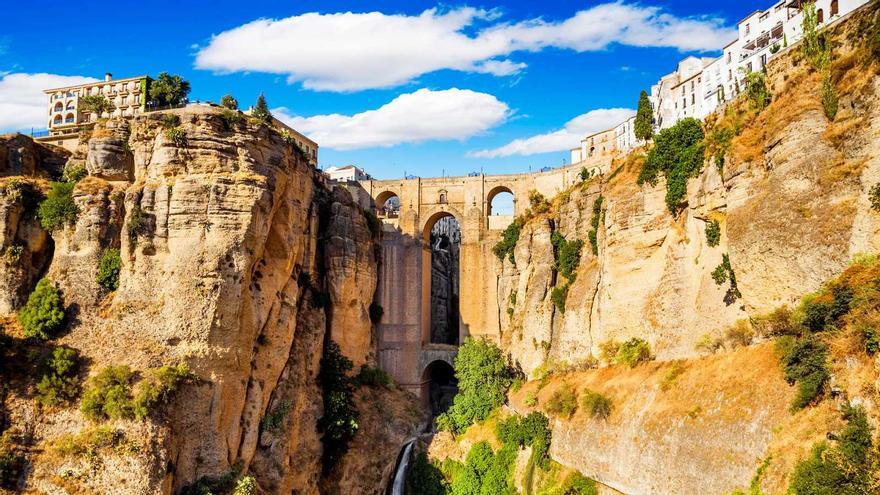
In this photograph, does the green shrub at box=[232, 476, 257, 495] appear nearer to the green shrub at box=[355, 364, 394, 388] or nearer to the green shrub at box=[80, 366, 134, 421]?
the green shrub at box=[80, 366, 134, 421]

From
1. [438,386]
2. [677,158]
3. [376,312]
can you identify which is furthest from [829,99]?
[438,386]

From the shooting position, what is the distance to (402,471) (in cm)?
4044

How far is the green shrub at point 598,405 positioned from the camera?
30.4 metres

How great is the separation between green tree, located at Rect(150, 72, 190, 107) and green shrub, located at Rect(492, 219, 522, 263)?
2152 cm

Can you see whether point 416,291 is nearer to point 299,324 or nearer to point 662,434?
point 299,324

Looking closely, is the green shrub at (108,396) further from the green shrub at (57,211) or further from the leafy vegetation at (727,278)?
the leafy vegetation at (727,278)

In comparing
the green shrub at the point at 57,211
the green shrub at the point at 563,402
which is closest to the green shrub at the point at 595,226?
the green shrub at the point at 563,402

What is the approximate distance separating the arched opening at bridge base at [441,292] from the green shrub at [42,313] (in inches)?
1069

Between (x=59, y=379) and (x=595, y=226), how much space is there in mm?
26450

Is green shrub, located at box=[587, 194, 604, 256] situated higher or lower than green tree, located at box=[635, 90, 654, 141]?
lower

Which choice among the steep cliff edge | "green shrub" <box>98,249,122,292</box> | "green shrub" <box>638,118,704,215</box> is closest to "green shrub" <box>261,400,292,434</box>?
the steep cliff edge

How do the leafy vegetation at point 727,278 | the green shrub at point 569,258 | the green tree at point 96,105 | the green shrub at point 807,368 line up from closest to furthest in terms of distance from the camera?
the green shrub at point 807,368 → the leafy vegetation at point 727,278 → the green shrub at point 569,258 → the green tree at point 96,105

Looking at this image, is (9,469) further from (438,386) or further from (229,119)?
(438,386)

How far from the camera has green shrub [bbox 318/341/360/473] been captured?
38000mm
